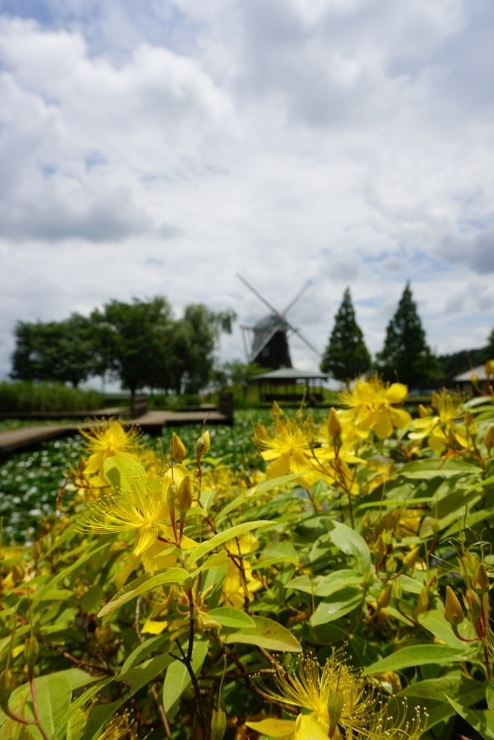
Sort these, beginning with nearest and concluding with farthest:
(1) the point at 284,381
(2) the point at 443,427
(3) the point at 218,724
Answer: (3) the point at 218,724, (2) the point at 443,427, (1) the point at 284,381

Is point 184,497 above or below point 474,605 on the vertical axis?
above

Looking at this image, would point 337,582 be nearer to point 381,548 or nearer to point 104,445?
point 381,548

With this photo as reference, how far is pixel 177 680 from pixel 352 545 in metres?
0.30

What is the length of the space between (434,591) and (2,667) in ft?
2.20

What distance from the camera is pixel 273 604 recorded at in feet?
2.52

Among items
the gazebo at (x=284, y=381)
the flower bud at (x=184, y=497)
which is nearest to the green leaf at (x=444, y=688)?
the flower bud at (x=184, y=497)

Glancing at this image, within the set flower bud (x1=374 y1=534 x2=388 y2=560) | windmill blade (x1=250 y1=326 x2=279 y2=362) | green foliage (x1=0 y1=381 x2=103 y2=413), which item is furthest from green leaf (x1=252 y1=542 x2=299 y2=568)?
windmill blade (x1=250 y1=326 x2=279 y2=362)

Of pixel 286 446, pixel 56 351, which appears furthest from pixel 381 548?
pixel 56 351

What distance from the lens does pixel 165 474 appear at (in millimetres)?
630

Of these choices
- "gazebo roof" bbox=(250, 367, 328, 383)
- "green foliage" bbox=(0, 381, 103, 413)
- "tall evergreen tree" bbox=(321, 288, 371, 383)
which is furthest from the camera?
"tall evergreen tree" bbox=(321, 288, 371, 383)

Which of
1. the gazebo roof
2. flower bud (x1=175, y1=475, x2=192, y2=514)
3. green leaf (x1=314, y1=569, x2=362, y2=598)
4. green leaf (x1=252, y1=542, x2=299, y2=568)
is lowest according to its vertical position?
green leaf (x1=314, y1=569, x2=362, y2=598)

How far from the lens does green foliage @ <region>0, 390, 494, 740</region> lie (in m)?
0.51

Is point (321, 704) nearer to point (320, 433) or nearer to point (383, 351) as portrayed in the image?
point (320, 433)

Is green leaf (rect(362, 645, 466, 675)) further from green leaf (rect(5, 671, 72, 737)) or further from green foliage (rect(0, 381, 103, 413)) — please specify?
green foliage (rect(0, 381, 103, 413))
